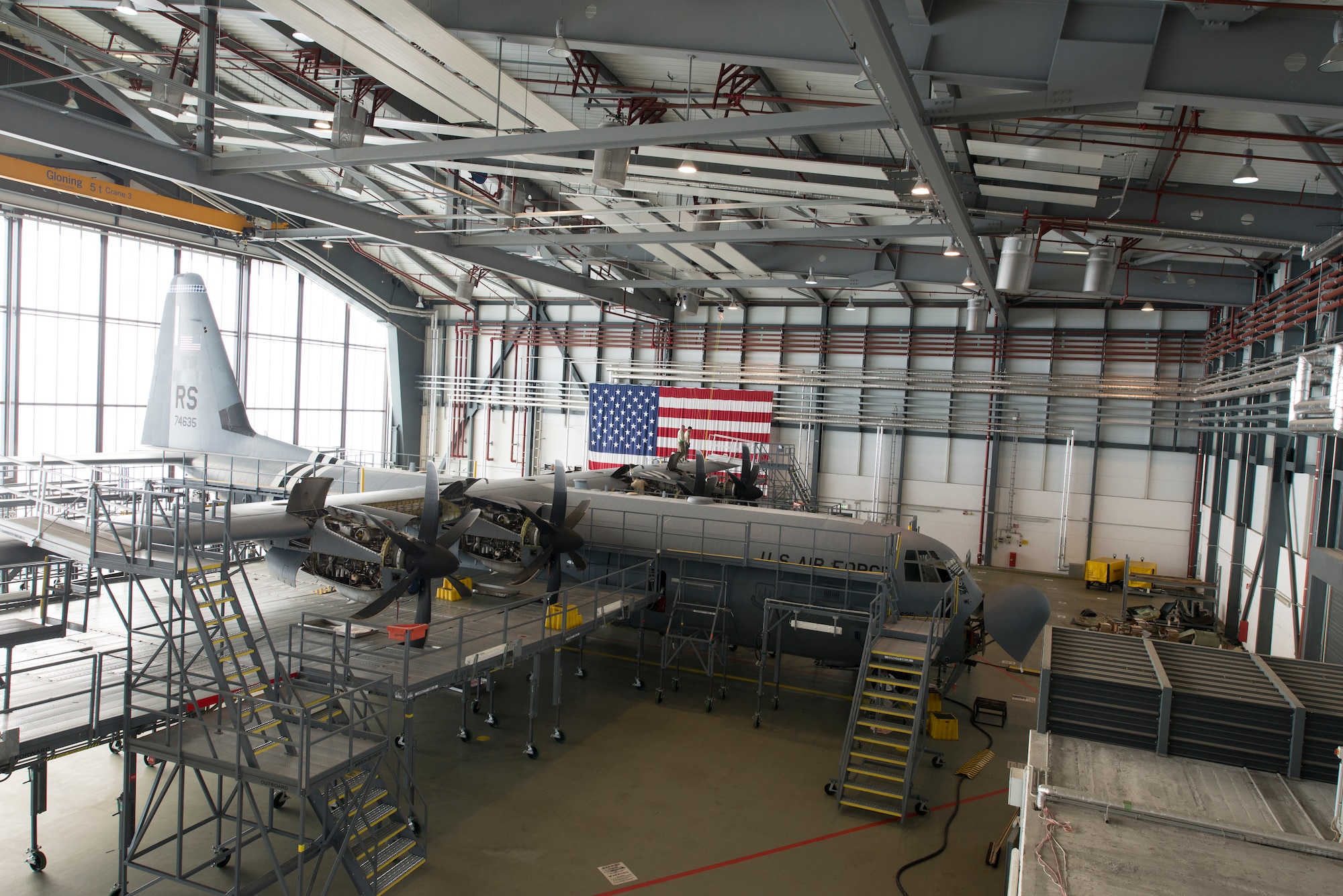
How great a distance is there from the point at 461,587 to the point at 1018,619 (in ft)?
42.2

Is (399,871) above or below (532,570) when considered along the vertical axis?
below

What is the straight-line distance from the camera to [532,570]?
17.6 metres

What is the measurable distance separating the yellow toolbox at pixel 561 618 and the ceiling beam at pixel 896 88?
10.8 meters

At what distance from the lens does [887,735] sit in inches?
674

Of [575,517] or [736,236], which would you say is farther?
[736,236]

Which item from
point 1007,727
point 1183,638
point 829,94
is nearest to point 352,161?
point 829,94

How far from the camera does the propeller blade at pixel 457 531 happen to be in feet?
52.6

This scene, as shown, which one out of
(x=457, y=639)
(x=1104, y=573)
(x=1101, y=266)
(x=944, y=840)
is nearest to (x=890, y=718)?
(x=944, y=840)

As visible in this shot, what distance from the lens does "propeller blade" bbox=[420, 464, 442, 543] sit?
50.5 feet

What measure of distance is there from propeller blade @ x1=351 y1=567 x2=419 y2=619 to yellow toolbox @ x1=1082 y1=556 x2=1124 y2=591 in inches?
1097

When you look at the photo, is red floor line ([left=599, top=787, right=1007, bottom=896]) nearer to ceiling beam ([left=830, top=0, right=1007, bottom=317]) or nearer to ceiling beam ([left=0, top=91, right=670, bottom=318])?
ceiling beam ([left=830, top=0, right=1007, bottom=317])

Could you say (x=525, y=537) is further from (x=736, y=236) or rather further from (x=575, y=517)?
(x=736, y=236)

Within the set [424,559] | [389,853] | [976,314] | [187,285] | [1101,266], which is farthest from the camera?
[976,314]

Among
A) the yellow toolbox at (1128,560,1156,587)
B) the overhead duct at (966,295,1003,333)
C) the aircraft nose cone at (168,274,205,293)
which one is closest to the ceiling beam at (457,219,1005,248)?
the aircraft nose cone at (168,274,205,293)
